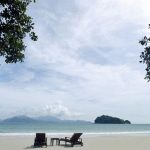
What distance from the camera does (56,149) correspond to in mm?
24203

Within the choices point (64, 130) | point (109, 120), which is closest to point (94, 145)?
point (64, 130)

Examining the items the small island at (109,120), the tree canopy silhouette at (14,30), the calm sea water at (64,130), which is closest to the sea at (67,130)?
the calm sea water at (64,130)

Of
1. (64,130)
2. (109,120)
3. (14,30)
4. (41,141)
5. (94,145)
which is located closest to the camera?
(14,30)

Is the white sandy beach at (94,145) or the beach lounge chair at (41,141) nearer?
the beach lounge chair at (41,141)

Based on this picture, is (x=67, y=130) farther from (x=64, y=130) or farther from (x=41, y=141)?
(x=41, y=141)

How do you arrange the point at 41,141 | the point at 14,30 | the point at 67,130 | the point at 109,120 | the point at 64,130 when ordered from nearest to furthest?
the point at 14,30
the point at 41,141
the point at 64,130
the point at 67,130
the point at 109,120

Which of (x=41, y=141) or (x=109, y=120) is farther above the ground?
(x=109, y=120)

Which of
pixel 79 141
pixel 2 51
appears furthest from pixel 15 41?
pixel 79 141

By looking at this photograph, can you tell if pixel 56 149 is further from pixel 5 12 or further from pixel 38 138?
pixel 5 12

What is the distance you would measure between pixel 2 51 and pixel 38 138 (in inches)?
563

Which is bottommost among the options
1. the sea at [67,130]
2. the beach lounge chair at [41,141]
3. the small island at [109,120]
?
the beach lounge chair at [41,141]

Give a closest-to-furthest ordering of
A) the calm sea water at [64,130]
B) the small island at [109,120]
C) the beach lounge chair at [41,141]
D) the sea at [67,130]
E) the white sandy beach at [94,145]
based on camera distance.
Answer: the beach lounge chair at [41,141]
the white sandy beach at [94,145]
the sea at [67,130]
the calm sea water at [64,130]
the small island at [109,120]

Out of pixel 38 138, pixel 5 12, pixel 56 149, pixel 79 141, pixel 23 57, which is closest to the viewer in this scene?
pixel 5 12

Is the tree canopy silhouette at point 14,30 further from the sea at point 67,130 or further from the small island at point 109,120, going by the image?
the small island at point 109,120
